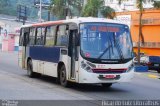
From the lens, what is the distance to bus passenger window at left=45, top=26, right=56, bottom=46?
61.7 feet

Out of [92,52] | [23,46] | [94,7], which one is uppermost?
[94,7]

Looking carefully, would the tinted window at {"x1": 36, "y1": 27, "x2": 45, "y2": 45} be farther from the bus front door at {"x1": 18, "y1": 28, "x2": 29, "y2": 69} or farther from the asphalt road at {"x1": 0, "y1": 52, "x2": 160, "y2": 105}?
the asphalt road at {"x1": 0, "y1": 52, "x2": 160, "y2": 105}

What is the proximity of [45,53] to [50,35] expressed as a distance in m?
0.85

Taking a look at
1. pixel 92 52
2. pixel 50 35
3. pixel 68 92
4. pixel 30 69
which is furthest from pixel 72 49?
pixel 30 69

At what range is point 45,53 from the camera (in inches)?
766

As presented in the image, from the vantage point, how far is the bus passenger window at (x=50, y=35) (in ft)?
61.7

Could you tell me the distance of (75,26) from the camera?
16.6m

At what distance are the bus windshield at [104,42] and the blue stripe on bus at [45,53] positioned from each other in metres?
2.11

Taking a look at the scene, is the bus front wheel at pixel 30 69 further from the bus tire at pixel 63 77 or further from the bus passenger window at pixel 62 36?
the bus tire at pixel 63 77

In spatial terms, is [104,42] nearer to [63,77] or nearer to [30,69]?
[63,77]

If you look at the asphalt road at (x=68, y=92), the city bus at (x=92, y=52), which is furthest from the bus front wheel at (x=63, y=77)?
the asphalt road at (x=68, y=92)

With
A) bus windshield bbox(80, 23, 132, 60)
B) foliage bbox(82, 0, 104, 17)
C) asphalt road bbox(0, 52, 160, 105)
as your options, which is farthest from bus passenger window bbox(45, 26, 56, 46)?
foliage bbox(82, 0, 104, 17)

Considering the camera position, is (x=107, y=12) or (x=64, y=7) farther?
(x=64, y=7)

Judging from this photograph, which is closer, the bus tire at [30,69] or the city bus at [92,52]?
the city bus at [92,52]
